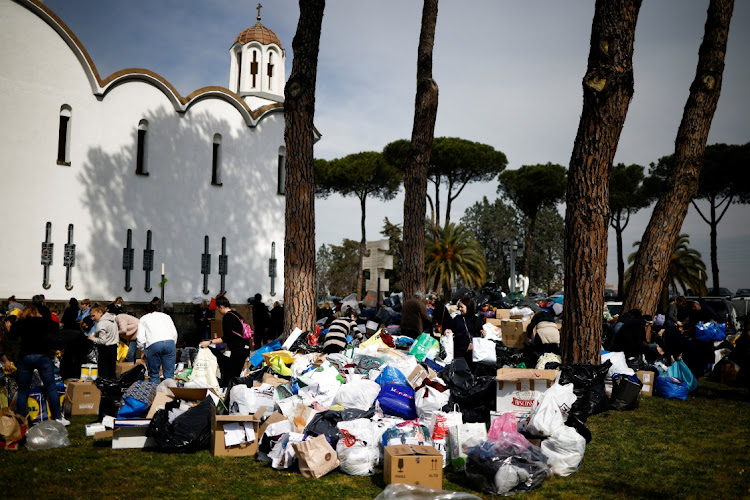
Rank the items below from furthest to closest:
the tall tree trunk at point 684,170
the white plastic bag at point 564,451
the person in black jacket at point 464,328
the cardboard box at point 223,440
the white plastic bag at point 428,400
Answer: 1. the tall tree trunk at point 684,170
2. the person in black jacket at point 464,328
3. the white plastic bag at point 428,400
4. the cardboard box at point 223,440
5. the white plastic bag at point 564,451

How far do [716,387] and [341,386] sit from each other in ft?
25.1

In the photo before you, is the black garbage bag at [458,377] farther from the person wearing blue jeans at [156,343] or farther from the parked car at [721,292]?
the parked car at [721,292]

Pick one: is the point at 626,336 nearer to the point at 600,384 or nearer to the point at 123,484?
the point at 600,384

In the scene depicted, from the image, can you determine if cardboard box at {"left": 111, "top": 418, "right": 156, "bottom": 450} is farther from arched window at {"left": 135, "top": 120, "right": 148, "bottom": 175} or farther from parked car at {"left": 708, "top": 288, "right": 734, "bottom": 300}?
parked car at {"left": 708, "top": 288, "right": 734, "bottom": 300}

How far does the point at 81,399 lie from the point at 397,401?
477 centimetres

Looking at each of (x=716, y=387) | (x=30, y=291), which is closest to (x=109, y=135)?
(x=30, y=291)

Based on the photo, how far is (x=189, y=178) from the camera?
25234 mm

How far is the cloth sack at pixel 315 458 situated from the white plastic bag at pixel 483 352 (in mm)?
3826

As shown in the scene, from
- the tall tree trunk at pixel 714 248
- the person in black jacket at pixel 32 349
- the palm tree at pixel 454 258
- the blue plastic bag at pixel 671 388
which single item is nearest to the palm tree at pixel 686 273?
the tall tree trunk at pixel 714 248

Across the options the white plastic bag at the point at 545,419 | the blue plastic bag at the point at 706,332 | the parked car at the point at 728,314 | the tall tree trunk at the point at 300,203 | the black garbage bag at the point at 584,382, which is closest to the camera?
the white plastic bag at the point at 545,419

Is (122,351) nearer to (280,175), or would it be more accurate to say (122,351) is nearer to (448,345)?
(448,345)

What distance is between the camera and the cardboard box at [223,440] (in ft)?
21.4

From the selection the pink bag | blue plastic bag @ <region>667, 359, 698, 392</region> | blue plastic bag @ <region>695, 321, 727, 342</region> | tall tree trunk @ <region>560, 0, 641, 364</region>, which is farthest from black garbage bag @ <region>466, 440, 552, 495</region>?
blue plastic bag @ <region>695, 321, 727, 342</region>

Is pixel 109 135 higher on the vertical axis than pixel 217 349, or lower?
higher
